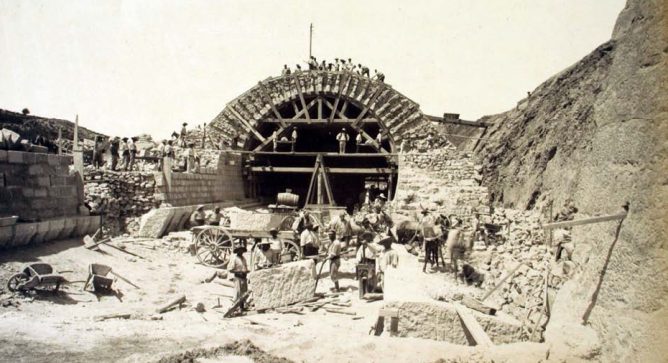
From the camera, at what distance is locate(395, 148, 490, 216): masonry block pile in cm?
1525

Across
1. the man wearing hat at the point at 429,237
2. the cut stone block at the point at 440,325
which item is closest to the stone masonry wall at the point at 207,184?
the man wearing hat at the point at 429,237

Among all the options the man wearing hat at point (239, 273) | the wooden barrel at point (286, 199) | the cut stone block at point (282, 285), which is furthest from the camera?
the wooden barrel at point (286, 199)

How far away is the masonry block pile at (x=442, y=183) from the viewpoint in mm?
15250

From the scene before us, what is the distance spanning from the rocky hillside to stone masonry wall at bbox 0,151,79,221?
11.7m

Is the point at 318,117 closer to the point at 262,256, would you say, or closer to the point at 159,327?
the point at 262,256

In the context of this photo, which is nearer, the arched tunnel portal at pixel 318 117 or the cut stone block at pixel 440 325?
the cut stone block at pixel 440 325

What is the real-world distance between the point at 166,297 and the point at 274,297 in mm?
2332

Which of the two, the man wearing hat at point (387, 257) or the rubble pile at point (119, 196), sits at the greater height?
the rubble pile at point (119, 196)

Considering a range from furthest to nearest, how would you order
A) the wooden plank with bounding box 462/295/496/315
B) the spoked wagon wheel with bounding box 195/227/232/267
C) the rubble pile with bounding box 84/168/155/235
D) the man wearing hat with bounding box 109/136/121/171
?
1. the man wearing hat with bounding box 109/136/121/171
2. the rubble pile with bounding box 84/168/155/235
3. the spoked wagon wheel with bounding box 195/227/232/267
4. the wooden plank with bounding box 462/295/496/315

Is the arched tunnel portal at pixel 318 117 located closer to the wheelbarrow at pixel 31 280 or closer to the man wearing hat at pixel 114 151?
the man wearing hat at pixel 114 151

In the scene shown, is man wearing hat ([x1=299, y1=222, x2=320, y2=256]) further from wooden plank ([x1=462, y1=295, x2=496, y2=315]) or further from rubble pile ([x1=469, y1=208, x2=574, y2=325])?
wooden plank ([x1=462, y1=295, x2=496, y2=315])

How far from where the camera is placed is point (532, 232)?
37.4ft

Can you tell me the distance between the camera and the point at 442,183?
54.0ft

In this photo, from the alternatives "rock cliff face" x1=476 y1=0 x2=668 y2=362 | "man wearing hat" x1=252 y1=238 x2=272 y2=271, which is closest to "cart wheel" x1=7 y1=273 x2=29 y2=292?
"man wearing hat" x1=252 y1=238 x2=272 y2=271
